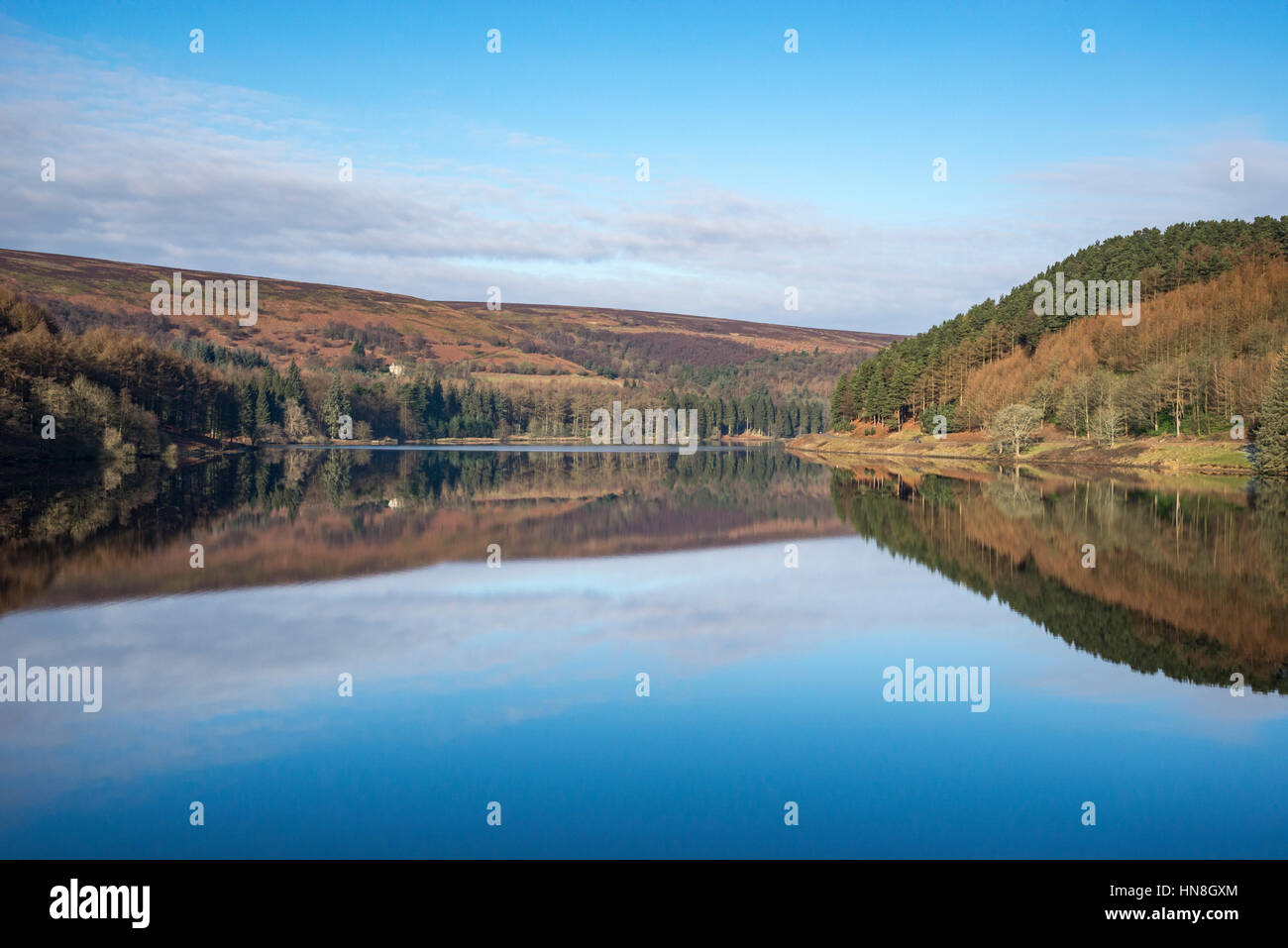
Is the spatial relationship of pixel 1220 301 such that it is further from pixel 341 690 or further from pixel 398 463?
pixel 341 690

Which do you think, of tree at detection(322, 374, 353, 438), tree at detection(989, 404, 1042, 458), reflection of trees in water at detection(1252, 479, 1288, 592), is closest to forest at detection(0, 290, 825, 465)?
tree at detection(322, 374, 353, 438)

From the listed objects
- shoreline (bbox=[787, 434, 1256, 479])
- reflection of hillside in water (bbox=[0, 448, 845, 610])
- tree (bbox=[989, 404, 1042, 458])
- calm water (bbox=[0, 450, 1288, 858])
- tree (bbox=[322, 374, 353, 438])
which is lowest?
calm water (bbox=[0, 450, 1288, 858])

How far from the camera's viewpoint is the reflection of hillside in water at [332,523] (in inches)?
847

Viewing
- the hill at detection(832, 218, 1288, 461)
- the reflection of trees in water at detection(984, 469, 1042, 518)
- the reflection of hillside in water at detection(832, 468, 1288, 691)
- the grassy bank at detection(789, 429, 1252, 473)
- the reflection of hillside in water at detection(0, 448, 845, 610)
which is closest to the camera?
the reflection of hillside in water at detection(832, 468, 1288, 691)

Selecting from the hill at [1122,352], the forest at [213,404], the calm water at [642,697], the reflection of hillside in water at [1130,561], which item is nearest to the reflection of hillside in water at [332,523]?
the calm water at [642,697]

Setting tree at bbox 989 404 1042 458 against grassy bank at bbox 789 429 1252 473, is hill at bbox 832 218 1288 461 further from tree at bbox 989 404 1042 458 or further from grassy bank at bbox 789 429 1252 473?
grassy bank at bbox 789 429 1252 473

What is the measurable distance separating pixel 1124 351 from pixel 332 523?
76957 mm

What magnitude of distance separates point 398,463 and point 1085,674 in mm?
72011

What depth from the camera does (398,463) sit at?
80375 mm

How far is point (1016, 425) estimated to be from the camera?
268 ft

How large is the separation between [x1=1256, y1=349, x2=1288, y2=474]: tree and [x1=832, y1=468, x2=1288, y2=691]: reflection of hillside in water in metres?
6.98

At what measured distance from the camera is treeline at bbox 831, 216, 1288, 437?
7300 cm

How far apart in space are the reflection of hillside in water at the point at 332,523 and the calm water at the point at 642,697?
299 mm

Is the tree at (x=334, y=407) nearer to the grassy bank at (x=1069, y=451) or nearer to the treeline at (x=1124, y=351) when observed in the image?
the grassy bank at (x=1069, y=451)
